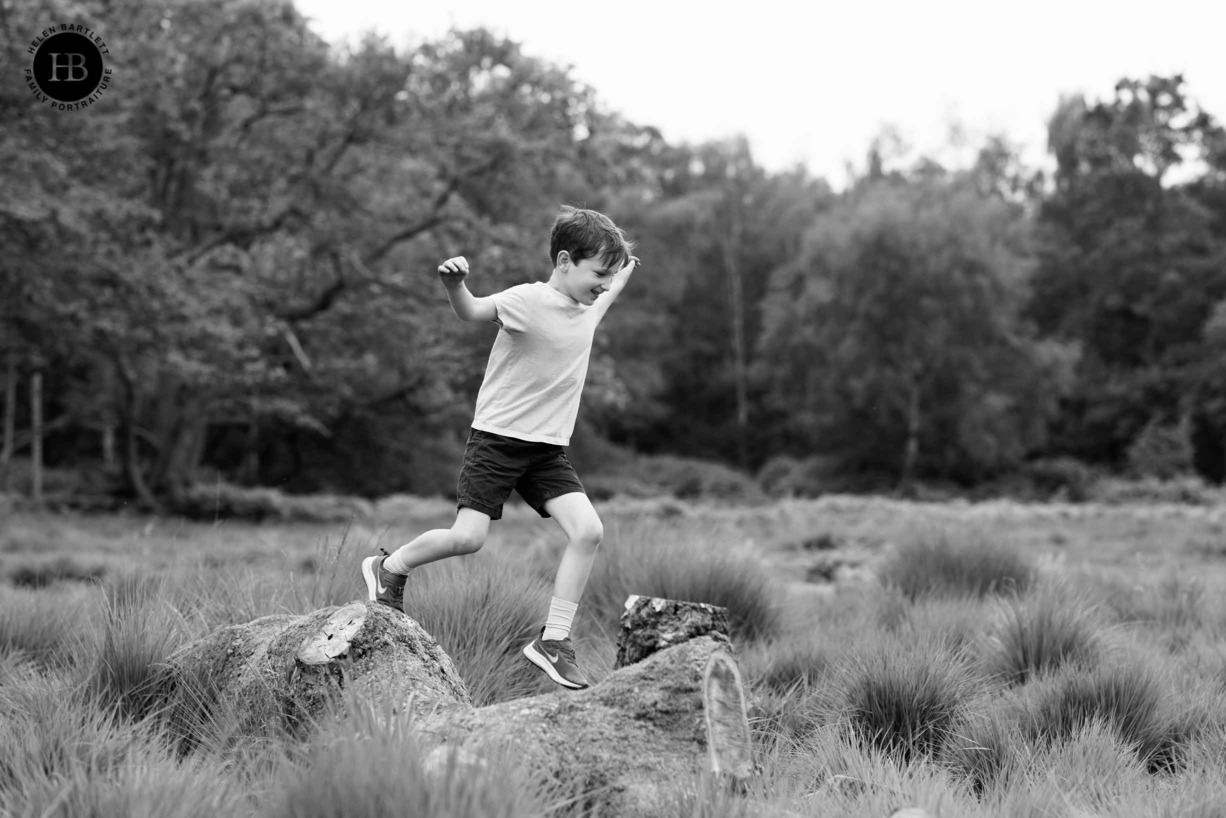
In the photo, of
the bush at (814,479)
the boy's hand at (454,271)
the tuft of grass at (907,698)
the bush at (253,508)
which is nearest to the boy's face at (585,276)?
the boy's hand at (454,271)

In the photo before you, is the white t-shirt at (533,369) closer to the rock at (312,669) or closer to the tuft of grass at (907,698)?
the rock at (312,669)

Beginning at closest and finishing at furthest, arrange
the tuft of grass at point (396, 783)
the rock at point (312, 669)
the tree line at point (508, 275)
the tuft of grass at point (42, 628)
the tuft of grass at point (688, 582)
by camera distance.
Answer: the tuft of grass at point (396, 783) < the rock at point (312, 669) < the tuft of grass at point (42, 628) < the tuft of grass at point (688, 582) < the tree line at point (508, 275)

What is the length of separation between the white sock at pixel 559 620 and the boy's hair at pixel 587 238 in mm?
1228

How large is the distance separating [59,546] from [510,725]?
8826mm

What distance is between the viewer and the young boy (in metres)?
3.77

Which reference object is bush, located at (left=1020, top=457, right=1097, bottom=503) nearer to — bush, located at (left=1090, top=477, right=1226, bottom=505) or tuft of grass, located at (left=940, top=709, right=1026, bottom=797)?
bush, located at (left=1090, top=477, right=1226, bottom=505)

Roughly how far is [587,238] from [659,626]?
4.58 feet

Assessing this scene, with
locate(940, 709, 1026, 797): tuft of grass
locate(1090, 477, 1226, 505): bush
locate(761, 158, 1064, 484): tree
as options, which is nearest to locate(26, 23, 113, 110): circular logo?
locate(940, 709, 1026, 797): tuft of grass

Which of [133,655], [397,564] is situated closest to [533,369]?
[397,564]

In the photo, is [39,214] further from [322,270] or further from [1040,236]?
[1040,236]

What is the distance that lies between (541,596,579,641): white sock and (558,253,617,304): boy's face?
43.9 inches

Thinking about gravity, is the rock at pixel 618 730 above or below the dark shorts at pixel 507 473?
below

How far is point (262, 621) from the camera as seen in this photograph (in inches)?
139

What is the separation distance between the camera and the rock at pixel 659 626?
3.50 m
